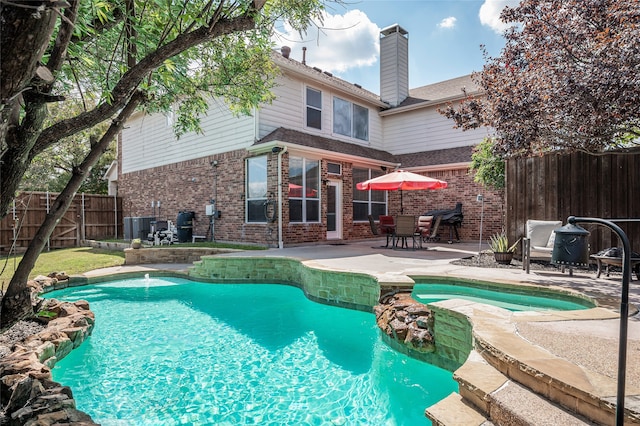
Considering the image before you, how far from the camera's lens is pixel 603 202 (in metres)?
6.88

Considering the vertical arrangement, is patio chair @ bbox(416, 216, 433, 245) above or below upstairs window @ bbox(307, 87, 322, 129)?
below

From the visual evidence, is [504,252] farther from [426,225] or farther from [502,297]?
[426,225]

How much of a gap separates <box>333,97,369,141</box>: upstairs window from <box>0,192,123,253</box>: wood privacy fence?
1116 centimetres

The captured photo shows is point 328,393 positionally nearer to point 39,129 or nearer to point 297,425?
point 297,425

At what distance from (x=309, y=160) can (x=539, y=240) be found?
7098mm

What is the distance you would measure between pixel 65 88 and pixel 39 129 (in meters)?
2.28

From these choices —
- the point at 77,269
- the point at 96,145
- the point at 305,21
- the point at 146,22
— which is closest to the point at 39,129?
the point at 96,145

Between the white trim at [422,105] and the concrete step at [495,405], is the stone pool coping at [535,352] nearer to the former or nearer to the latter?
the concrete step at [495,405]

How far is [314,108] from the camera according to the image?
42.4 feet

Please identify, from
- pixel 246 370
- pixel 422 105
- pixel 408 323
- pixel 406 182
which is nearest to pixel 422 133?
pixel 422 105

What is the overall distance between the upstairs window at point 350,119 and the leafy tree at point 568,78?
7087mm

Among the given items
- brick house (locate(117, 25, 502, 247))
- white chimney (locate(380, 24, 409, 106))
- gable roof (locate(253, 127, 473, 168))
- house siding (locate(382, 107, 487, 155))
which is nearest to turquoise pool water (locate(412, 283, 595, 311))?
brick house (locate(117, 25, 502, 247))

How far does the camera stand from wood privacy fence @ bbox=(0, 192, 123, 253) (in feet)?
43.1

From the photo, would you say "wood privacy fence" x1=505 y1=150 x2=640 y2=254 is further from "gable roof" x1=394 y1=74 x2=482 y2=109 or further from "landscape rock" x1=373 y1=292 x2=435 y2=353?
"gable roof" x1=394 y1=74 x2=482 y2=109
